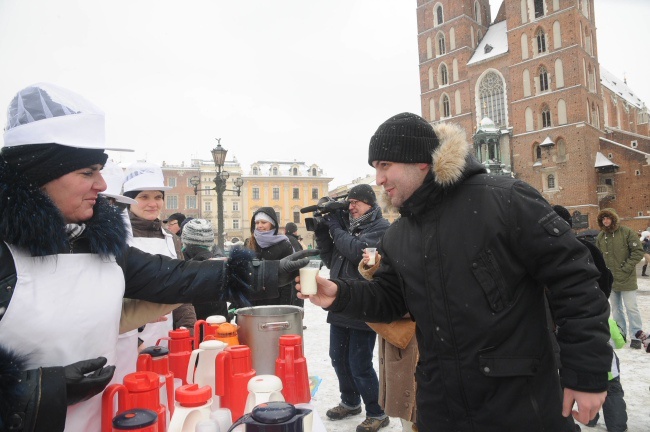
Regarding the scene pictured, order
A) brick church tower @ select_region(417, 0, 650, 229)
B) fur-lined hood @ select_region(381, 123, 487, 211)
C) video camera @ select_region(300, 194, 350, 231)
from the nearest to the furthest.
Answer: fur-lined hood @ select_region(381, 123, 487, 211), video camera @ select_region(300, 194, 350, 231), brick church tower @ select_region(417, 0, 650, 229)

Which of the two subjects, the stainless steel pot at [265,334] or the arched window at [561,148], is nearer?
the stainless steel pot at [265,334]

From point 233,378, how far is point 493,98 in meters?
43.1

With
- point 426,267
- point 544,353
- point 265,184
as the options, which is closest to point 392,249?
point 426,267

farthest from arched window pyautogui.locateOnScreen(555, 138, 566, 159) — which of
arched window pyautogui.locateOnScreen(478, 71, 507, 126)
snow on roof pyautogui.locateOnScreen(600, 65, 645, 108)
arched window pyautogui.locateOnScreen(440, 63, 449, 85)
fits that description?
snow on roof pyautogui.locateOnScreen(600, 65, 645, 108)

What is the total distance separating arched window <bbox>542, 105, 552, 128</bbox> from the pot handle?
40.2 meters

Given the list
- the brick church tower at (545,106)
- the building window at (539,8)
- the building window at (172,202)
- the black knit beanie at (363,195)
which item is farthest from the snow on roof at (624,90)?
the black knit beanie at (363,195)

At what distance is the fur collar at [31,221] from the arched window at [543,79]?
41807mm

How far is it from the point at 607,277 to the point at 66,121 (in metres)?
2.93

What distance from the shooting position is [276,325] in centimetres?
207

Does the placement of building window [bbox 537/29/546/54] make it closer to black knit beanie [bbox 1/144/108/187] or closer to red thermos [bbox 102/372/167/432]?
black knit beanie [bbox 1/144/108/187]

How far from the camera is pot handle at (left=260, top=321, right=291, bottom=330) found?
6.79 ft

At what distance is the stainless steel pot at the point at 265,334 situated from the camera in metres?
2.04

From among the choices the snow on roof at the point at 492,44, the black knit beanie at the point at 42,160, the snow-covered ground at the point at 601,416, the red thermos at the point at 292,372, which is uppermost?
the snow on roof at the point at 492,44

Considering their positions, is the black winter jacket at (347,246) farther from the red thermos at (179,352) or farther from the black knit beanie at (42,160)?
the black knit beanie at (42,160)
